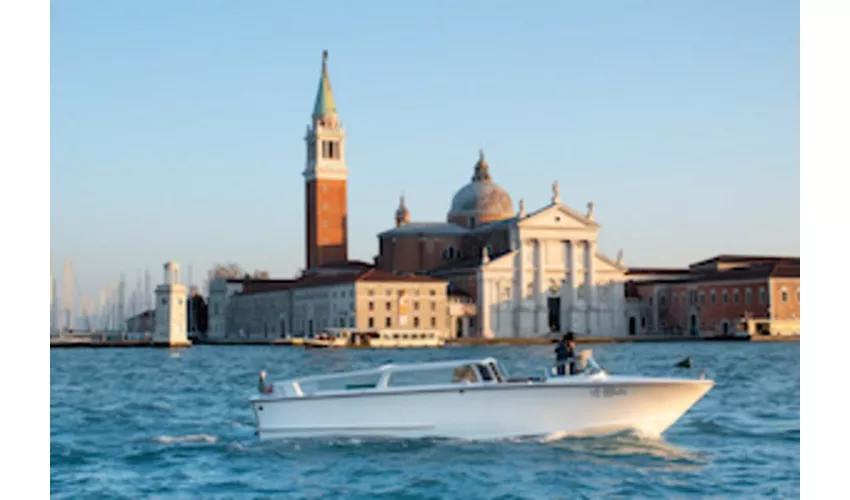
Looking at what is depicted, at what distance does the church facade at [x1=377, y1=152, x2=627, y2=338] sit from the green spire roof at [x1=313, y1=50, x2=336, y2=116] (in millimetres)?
9264

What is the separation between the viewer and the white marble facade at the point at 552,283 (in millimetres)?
64125

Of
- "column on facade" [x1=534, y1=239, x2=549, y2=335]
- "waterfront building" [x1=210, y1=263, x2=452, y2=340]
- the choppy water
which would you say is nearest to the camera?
the choppy water

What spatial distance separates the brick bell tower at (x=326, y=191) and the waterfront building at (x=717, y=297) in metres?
16.5

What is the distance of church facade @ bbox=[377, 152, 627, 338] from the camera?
6425 centimetres

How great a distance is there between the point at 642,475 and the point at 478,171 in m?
65.0

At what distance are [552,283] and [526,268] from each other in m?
1.94

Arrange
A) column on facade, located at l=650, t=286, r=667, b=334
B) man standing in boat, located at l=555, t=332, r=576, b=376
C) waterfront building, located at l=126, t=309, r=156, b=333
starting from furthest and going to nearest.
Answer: waterfront building, located at l=126, t=309, r=156, b=333 < column on facade, located at l=650, t=286, r=667, b=334 < man standing in boat, located at l=555, t=332, r=576, b=376

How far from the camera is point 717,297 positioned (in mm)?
64750

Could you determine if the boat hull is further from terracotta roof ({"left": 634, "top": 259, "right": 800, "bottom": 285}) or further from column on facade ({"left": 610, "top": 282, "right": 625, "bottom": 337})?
column on facade ({"left": 610, "top": 282, "right": 625, "bottom": 337})

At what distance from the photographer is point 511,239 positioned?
214ft

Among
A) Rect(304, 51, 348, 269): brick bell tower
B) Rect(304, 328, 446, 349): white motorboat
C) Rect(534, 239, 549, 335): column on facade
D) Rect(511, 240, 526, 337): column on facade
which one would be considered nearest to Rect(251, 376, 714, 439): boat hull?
Rect(304, 328, 446, 349): white motorboat

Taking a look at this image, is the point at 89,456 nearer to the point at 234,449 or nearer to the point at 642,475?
the point at 234,449

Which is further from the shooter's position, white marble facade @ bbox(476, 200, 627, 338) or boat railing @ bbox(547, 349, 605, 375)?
white marble facade @ bbox(476, 200, 627, 338)

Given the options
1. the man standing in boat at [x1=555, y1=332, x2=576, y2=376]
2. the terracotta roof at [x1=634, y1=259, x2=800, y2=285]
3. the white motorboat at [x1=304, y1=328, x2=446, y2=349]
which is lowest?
the white motorboat at [x1=304, y1=328, x2=446, y2=349]
